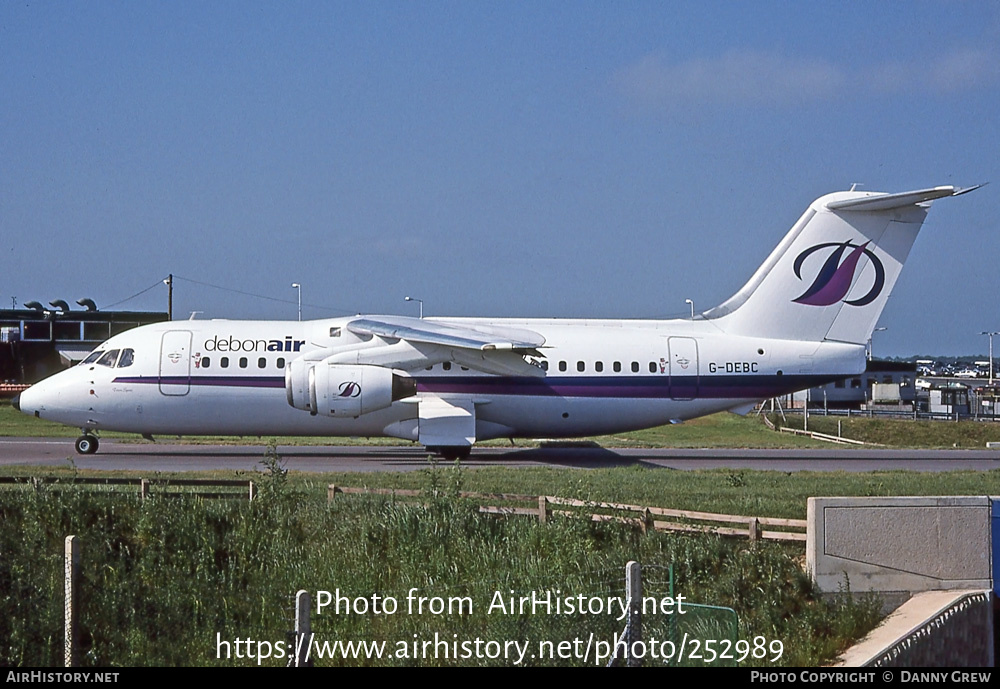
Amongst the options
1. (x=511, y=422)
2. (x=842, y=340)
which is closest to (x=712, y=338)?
(x=842, y=340)

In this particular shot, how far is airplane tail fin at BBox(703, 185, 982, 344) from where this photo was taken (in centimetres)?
3008

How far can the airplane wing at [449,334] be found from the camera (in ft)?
88.0

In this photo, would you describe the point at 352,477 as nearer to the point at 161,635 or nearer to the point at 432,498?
the point at 432,498

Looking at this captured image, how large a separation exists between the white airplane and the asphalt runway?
95cm

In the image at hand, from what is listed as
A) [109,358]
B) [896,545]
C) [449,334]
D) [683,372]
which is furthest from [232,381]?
[896,545]

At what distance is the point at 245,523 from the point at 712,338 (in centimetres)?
1755

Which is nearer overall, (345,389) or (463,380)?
(345,389)

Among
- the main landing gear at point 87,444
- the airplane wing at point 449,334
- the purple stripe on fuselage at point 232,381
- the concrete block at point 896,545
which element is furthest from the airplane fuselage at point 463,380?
the concrete block at point 896,545

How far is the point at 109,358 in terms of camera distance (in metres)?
29.5

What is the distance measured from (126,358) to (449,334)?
30.5ft

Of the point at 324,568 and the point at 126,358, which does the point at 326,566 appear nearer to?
the point at 324,568

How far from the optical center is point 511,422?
2978cm

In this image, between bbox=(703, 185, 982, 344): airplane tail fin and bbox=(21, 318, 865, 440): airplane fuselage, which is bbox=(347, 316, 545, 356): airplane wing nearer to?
bbox=(21, 318, 865, 440): airplane fuselage

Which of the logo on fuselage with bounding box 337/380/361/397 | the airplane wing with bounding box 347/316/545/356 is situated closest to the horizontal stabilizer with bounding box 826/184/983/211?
the airplane wing with bounding box 347/316/545/356
